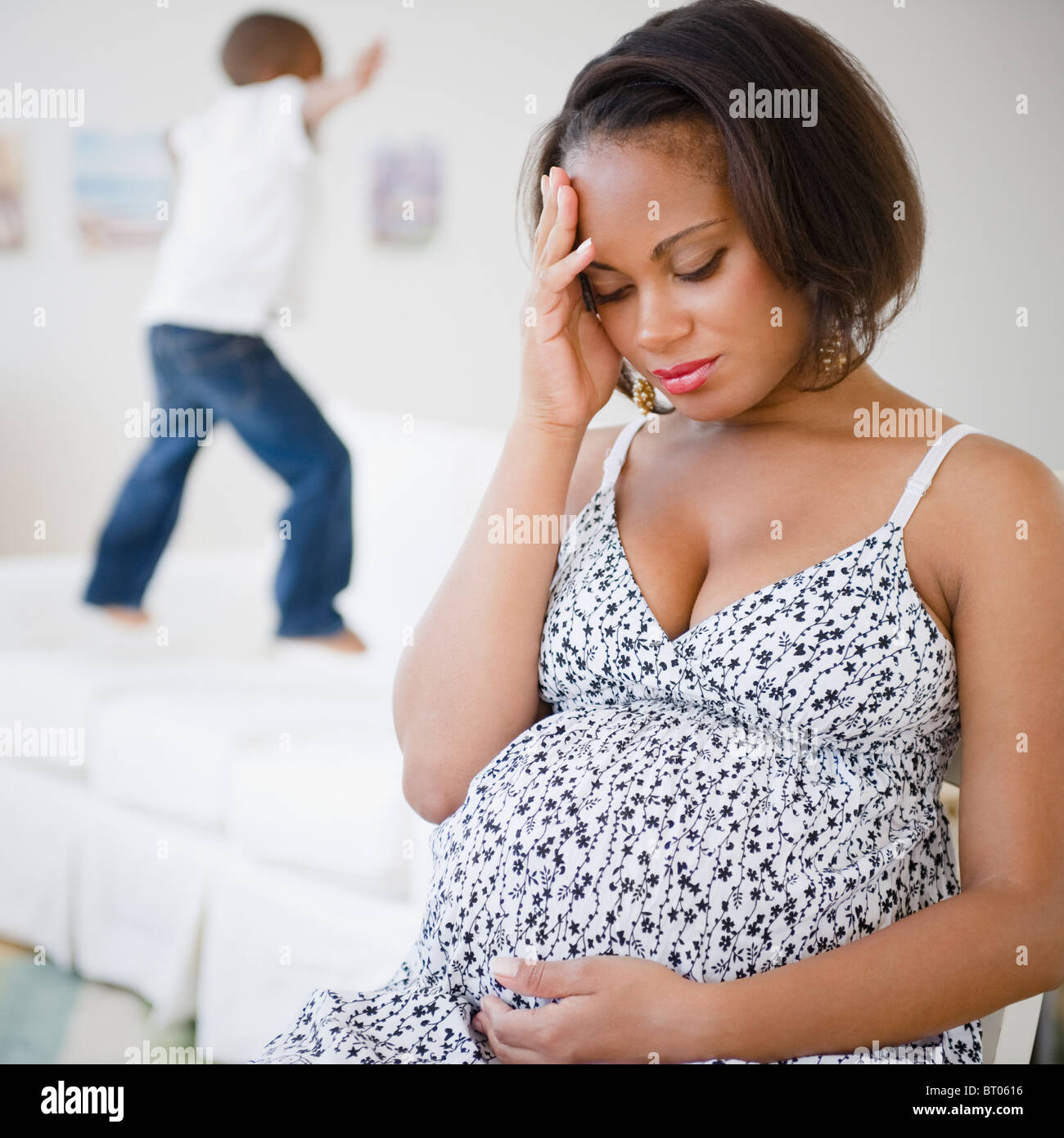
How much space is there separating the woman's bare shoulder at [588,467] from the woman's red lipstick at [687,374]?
17 cm

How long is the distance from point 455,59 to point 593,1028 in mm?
3007

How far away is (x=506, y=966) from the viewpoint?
33.1 inches

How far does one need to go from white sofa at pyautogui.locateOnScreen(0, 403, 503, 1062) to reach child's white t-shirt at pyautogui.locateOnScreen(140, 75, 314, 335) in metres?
0.64

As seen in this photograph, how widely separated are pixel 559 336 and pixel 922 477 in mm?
332

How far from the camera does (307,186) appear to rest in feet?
10.3

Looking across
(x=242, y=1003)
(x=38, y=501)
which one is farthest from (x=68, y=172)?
(x=242, y=1003)

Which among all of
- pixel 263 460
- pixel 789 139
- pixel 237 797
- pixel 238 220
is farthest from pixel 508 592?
pixel 238 220

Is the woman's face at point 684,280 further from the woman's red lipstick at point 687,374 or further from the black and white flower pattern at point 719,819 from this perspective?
the black and white flower pattern at point 719,819

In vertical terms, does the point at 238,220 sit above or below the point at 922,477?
above

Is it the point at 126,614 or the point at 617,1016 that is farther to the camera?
the point at 126,614

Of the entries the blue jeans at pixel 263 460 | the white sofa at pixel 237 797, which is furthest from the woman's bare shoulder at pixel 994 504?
the blue jeans at pixel 263 460

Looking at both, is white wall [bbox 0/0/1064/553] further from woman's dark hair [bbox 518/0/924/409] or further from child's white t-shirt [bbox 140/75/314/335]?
woman's dark hair [bbox 518/0/924/409]

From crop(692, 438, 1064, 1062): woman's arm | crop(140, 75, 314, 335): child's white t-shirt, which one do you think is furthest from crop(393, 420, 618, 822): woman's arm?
crop(140, 75, 314, 335): child's white t-shirt

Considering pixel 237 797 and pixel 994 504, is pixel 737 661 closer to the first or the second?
pixel 994 504
